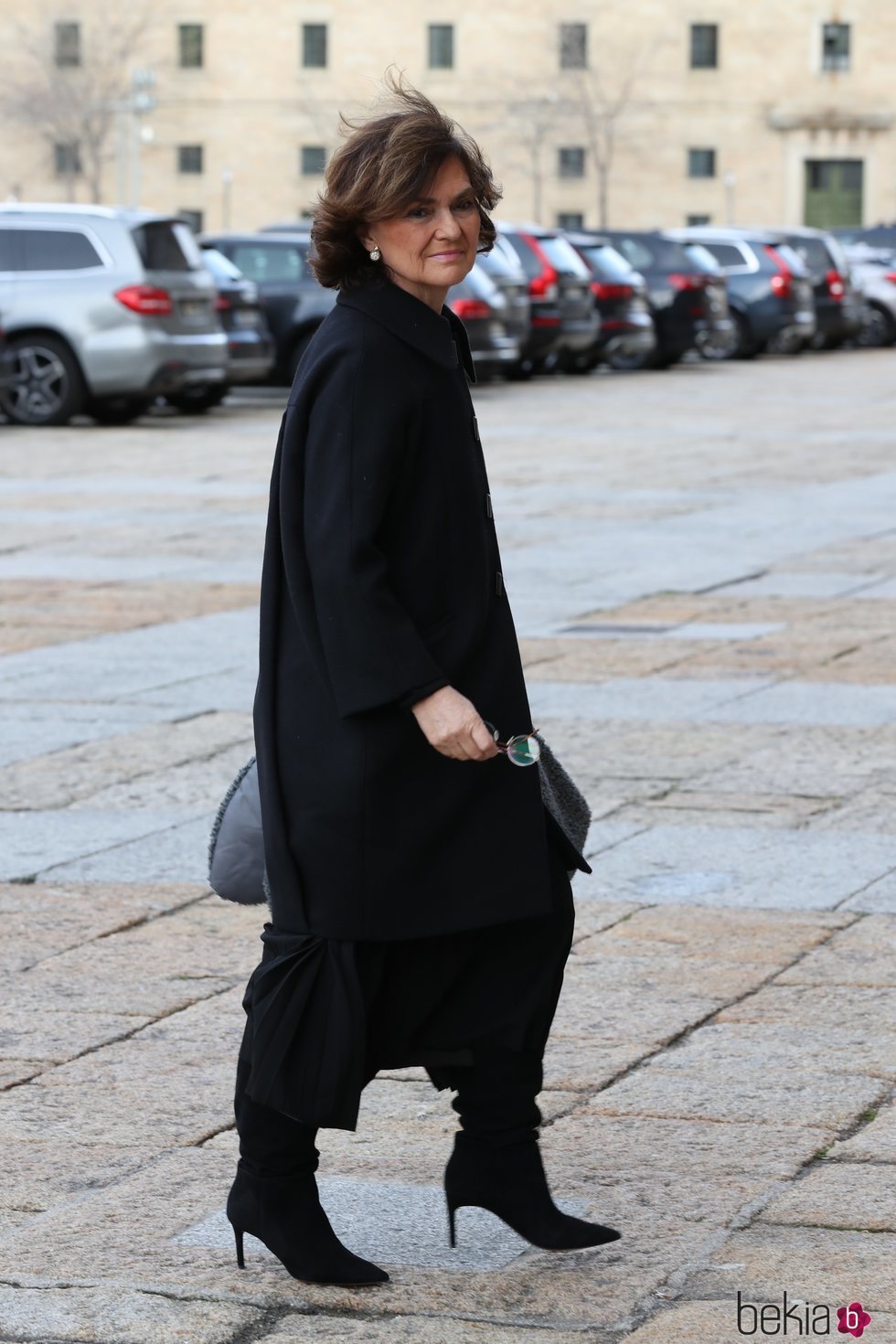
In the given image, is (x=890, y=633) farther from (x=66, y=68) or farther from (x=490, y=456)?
(x=66, y=68)

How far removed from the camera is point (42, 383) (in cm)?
1972

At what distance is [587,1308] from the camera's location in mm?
3051

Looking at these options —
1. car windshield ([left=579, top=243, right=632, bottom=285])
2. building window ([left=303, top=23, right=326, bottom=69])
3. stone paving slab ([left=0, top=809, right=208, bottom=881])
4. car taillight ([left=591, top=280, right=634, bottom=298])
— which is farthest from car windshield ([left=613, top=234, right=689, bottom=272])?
building window ([left=303, top=23, right=326, bottom=69])

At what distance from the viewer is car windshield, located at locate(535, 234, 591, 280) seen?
86.8ft

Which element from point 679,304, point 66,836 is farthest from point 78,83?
point 66,836

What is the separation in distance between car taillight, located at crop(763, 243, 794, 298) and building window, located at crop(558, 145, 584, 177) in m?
44.7

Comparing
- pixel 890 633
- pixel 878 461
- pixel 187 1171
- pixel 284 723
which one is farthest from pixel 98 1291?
pixel 878 461

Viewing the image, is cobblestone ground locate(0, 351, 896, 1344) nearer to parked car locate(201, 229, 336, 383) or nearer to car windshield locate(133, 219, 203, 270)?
car windshield locate(133, 219, 203, 270)

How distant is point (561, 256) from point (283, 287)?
4.48 m

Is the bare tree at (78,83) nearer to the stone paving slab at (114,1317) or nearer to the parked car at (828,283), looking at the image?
the parked car at (828,283)

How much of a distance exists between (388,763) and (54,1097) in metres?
1.20

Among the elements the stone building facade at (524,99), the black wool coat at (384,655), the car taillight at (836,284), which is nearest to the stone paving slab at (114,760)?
the black wool coat at (384,655)

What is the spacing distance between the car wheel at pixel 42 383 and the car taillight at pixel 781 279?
45.9 ft

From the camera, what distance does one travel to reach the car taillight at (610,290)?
90.5 feet
